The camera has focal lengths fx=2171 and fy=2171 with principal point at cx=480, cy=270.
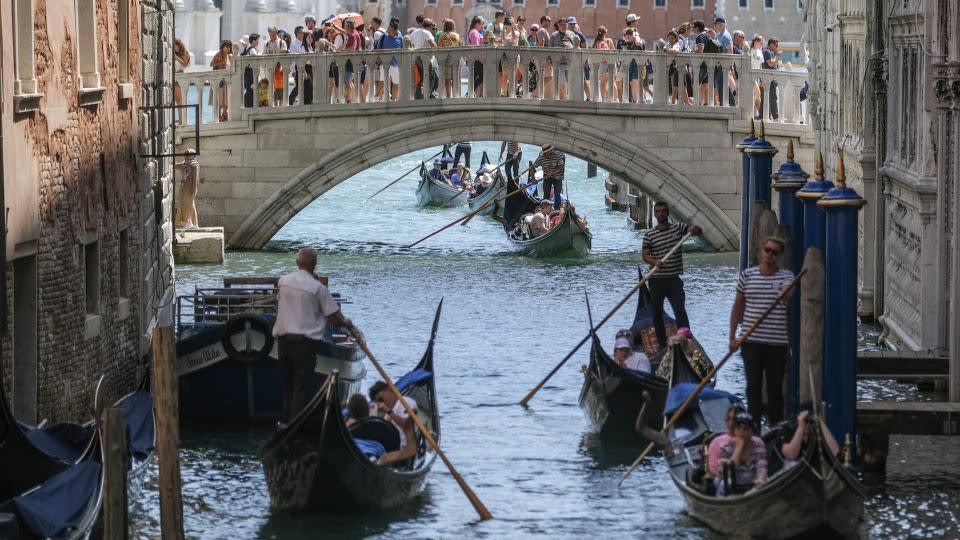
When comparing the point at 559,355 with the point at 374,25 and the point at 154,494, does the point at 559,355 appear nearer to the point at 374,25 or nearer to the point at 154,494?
the point at 154,494

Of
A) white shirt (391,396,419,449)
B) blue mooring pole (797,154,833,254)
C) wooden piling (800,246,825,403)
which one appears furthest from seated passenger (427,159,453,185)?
wooden piling (800,246,825,403)

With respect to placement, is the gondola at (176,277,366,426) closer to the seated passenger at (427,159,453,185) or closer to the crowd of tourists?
the crowd of tourists

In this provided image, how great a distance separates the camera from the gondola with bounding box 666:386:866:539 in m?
8.04

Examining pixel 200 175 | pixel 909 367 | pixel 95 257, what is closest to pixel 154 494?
pixel 95 257

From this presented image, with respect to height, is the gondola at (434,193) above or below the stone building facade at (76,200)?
below

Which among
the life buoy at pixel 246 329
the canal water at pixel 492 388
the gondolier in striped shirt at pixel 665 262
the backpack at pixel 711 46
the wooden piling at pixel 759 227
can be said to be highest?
the backpack at pixel 711 46

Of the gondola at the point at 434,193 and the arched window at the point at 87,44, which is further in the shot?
the gondola at the point at 434,193

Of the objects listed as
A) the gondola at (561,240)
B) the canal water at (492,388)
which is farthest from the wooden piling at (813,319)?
the gondola at (561,240)

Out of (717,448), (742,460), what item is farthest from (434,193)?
(742,460)

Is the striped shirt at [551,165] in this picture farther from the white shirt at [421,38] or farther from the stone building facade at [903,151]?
the stone building facade at [903,151]

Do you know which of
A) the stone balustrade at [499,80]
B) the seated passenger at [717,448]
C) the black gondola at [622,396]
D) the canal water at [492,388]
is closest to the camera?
the seated passenger at [717,448]

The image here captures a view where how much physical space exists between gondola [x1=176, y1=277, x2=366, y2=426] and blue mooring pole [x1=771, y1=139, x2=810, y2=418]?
2.32m

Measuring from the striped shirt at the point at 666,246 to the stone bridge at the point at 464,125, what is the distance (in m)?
6.59

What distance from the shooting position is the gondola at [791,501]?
26.4ft
